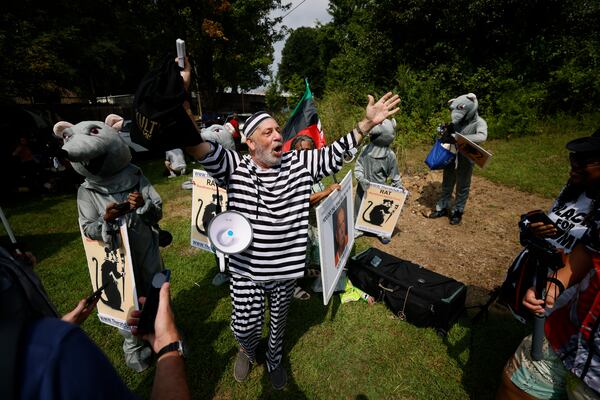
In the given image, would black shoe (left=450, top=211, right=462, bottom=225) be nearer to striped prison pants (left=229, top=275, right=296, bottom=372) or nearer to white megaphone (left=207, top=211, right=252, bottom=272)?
striped prison pants (left=229, top=275, right=296, bottom=372)

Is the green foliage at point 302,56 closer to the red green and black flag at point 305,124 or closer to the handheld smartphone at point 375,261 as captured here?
the red green and black flag at point 305,124

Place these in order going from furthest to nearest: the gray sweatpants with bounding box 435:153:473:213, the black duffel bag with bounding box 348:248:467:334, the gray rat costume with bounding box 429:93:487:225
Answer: the gray sweatpants with bounding box 435:153:473:213 → the gray rat costume with bounding box 429:93:487:225 → the black duffel bag with bounding box 348:248:467:334

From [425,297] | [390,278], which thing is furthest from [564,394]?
[390,278]

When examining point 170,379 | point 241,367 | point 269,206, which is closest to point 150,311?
point 170,379

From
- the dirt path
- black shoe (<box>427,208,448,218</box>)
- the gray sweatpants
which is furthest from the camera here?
black shoe (<box>427,208,448,218</box>)

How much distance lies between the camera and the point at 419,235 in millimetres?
5422

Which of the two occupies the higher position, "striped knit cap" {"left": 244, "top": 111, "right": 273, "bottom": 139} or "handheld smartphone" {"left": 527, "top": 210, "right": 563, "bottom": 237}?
"striped knit cap" {"left": 244, "top": 111, "right": 273, "bottom": 139}

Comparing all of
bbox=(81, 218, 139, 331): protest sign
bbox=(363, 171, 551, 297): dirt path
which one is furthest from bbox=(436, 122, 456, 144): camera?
bbox=(81, 218, 139, 331): protest sign

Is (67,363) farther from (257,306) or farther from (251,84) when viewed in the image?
(251,84)

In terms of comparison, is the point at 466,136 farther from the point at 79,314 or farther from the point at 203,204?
the point at 79,314

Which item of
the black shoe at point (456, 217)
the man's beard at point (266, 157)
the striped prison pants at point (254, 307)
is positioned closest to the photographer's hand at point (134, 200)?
the striped prison pants at point (254, 307)

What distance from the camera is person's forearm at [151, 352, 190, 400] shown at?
3.08 feet

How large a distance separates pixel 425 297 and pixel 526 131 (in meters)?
12.2

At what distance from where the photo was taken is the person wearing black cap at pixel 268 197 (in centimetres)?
208
